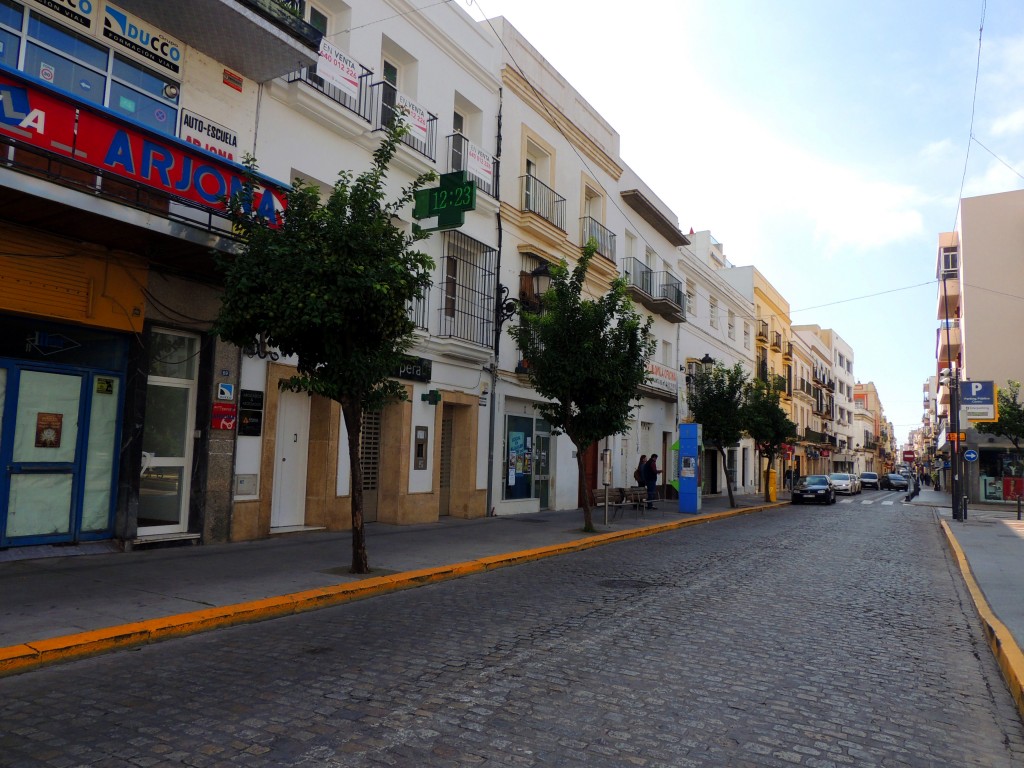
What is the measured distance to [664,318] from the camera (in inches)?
1096

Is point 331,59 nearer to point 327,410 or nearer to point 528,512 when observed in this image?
point 327,410

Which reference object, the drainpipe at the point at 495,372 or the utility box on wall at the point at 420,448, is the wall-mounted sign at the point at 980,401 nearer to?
the drainpipe at the point at 495,372

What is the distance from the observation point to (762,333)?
4078 centimetres

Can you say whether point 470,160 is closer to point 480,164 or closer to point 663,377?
point 480,164

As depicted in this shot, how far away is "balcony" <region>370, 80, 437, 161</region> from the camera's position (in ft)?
44.7

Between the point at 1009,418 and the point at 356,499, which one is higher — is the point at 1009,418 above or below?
above

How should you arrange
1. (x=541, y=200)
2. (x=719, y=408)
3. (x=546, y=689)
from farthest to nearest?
(x=719, y=408) → (x=541, y=200) → (x=546, y=689)

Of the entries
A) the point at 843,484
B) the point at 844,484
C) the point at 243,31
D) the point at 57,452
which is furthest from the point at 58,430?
the point at 844,484

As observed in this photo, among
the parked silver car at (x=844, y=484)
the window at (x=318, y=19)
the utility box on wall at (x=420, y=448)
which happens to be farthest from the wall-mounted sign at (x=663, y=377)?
the parked silver car at (x=844, y=484)

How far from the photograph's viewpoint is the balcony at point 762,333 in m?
40.5

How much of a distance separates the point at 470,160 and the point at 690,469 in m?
11.7

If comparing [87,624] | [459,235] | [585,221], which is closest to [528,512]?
[459,235]

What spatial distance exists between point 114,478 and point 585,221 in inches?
613

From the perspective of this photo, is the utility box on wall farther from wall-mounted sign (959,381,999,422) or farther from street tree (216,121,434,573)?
wall-mounted sign (959,381,999,422)
